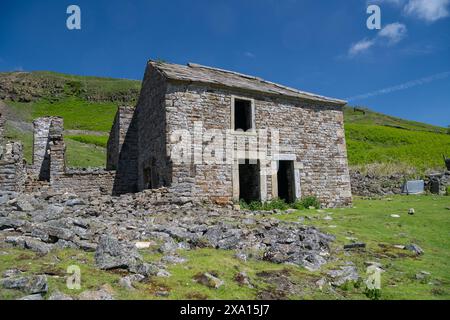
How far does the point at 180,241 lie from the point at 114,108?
2579 inches

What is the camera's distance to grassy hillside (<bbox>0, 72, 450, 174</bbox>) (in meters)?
30.1

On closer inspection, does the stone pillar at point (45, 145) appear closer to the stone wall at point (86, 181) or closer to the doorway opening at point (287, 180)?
the stone wall at point (86, 181)

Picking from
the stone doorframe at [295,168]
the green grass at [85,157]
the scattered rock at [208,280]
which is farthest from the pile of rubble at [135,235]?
the green grass at [85,157]

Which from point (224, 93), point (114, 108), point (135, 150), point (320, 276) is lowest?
point (320, 276)

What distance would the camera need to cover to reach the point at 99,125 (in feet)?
172

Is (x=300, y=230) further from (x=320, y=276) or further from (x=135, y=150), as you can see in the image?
(x=135, y=150)

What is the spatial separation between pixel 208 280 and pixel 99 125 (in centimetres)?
5159

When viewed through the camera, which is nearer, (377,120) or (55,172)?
(55,172)

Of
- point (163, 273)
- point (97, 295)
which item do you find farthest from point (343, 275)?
point (97, 295)

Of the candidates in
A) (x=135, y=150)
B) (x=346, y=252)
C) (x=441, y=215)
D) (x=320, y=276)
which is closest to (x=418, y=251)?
(x=346, y=252)

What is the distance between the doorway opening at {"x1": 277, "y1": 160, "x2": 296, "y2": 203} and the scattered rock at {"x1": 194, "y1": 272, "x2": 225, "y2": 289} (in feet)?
34.5

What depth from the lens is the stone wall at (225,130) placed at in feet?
43.2

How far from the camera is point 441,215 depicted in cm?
1182

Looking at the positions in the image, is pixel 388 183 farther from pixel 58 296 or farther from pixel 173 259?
pixel 58 296
